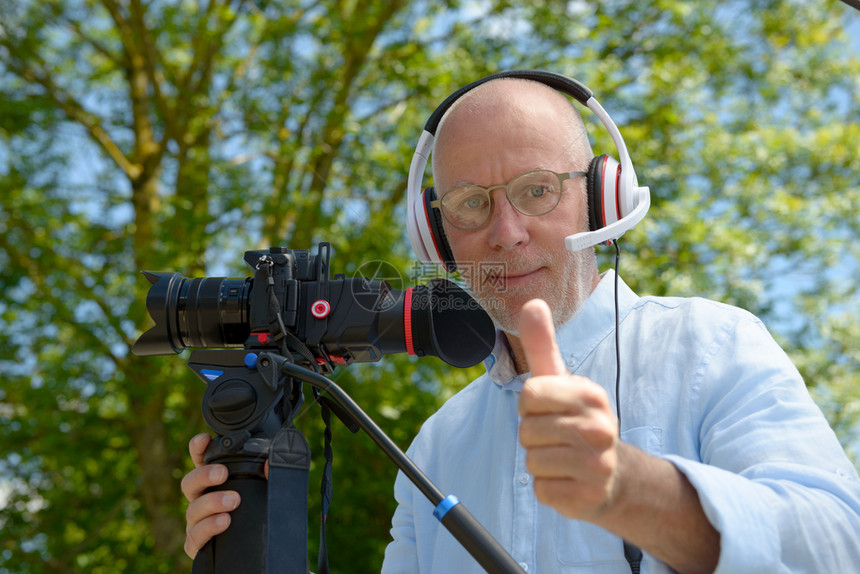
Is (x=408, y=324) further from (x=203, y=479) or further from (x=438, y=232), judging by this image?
(x=203, y=479)

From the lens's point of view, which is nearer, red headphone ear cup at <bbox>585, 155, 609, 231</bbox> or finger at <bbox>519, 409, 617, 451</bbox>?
finger at <bbox>519, 409, 617, 451</bbox>

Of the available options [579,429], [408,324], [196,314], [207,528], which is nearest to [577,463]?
[579,429]

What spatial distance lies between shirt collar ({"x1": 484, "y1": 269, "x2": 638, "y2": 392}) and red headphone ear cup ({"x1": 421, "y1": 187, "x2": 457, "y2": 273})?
0.25 metres

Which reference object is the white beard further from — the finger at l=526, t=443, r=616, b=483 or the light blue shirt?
the finger at l=526, t=443, r=616, b=483

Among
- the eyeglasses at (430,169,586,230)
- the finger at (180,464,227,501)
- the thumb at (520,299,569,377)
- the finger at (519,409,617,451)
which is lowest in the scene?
the finger at (180,464,227,501)

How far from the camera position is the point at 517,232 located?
1.59m

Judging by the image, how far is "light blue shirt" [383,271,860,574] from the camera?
95cm

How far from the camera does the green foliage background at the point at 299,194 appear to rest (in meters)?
5.14

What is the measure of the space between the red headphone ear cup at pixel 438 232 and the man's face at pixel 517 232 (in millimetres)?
83

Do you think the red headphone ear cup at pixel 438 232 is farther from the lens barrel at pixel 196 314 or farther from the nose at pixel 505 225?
the lens barrel at pixel 196 314

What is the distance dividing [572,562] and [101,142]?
6.48m

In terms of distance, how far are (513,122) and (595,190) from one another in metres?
0.26

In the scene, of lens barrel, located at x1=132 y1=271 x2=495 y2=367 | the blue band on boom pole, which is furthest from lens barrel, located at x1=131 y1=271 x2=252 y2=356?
the blue band on boom pole

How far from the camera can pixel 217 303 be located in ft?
4.84
